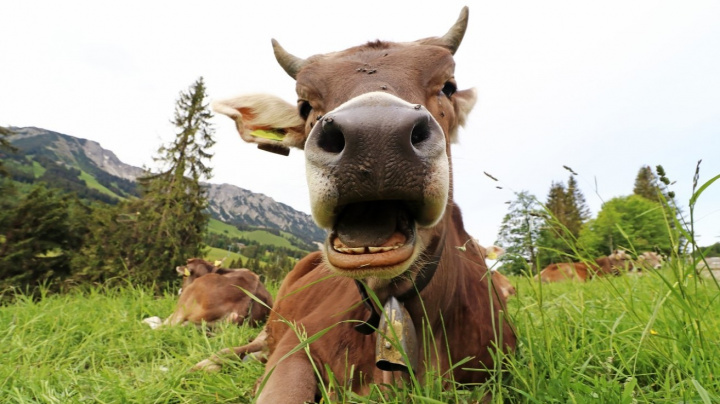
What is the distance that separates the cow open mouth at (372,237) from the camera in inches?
63.2

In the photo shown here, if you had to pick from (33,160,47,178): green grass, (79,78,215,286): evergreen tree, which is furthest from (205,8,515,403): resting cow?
(33,160,47,178): green grass

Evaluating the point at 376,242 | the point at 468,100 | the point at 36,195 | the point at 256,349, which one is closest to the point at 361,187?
the point at 376,242

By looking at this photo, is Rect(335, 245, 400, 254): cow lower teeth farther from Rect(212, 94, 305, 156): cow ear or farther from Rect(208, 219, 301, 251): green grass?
Rect(208, 219, 301, 251): green grass

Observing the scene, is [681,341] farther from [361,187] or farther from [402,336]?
[361,187]

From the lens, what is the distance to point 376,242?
1674 millimetres

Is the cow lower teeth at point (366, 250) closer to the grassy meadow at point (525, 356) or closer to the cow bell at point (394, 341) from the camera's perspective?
the cow bell at point (394, 341)

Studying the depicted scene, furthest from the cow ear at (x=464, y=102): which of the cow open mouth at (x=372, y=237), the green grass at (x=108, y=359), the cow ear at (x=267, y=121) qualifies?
the green grass at (x=108, y=359)

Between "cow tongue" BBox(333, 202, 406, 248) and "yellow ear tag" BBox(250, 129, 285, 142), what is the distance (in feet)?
4.78

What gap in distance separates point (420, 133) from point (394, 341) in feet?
2.70

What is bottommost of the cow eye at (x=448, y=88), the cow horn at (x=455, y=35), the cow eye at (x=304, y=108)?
the cow eye at (x=304, y=108)

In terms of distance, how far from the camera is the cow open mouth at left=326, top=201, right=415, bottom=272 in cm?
161

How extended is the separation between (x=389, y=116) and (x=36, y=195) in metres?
35.6

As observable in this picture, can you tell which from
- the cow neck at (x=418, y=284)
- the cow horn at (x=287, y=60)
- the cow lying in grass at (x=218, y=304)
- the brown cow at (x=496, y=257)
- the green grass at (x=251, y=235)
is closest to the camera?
the cow neck at (x=418, y=284)

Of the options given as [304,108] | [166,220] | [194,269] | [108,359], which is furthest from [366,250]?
[166,220]
